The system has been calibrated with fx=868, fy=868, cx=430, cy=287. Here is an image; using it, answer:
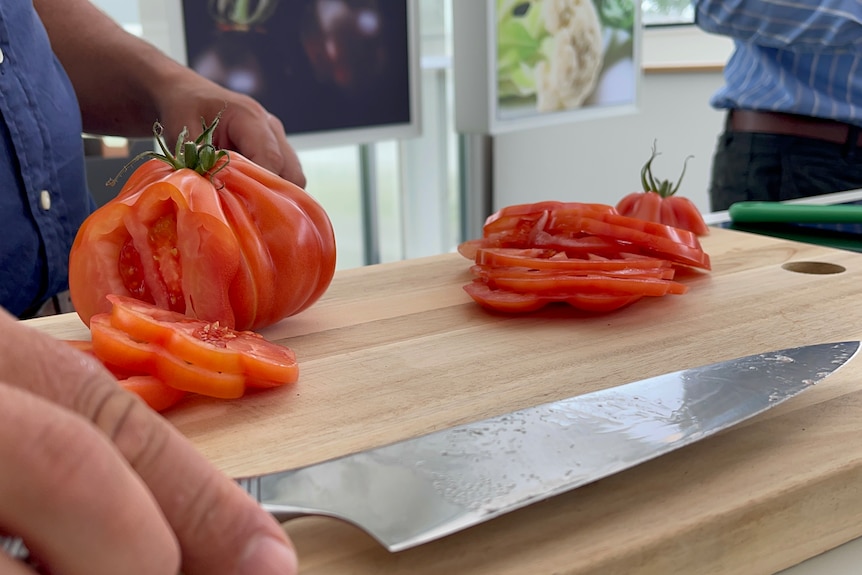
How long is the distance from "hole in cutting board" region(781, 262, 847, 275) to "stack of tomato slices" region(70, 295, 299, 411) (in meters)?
0.65

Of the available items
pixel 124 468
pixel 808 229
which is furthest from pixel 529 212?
pixel 124 468

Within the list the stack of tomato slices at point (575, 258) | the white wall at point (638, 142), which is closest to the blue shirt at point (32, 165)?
the stack of tomato slices at point (575, 258)

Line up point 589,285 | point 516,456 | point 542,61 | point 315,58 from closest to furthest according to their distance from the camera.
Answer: point 516,456, point 589,285, point 315,58, point 542,61

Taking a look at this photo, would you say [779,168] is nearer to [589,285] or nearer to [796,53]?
[796,53]

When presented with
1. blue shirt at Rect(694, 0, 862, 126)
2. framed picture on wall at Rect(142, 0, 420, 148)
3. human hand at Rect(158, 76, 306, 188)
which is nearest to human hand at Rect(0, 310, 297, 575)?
human hand at Rect(158, 76, 306, 188)

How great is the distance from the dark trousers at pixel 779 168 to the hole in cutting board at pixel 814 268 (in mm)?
831

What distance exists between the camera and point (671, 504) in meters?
0.52

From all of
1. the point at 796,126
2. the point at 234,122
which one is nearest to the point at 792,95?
the point at 796,126

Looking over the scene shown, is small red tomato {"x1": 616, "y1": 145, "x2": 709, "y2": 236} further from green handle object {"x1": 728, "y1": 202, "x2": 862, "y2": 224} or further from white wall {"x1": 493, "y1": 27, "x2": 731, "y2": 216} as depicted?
white wall {"x1": 493, "y1": 27, "x2": 731, "y2": 216}

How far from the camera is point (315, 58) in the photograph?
7.31ft

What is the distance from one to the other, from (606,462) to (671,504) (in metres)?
0.05

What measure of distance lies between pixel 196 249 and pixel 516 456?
37 centimetres

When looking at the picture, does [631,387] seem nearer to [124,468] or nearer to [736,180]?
[124,468]

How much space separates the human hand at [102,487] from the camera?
28 cm
